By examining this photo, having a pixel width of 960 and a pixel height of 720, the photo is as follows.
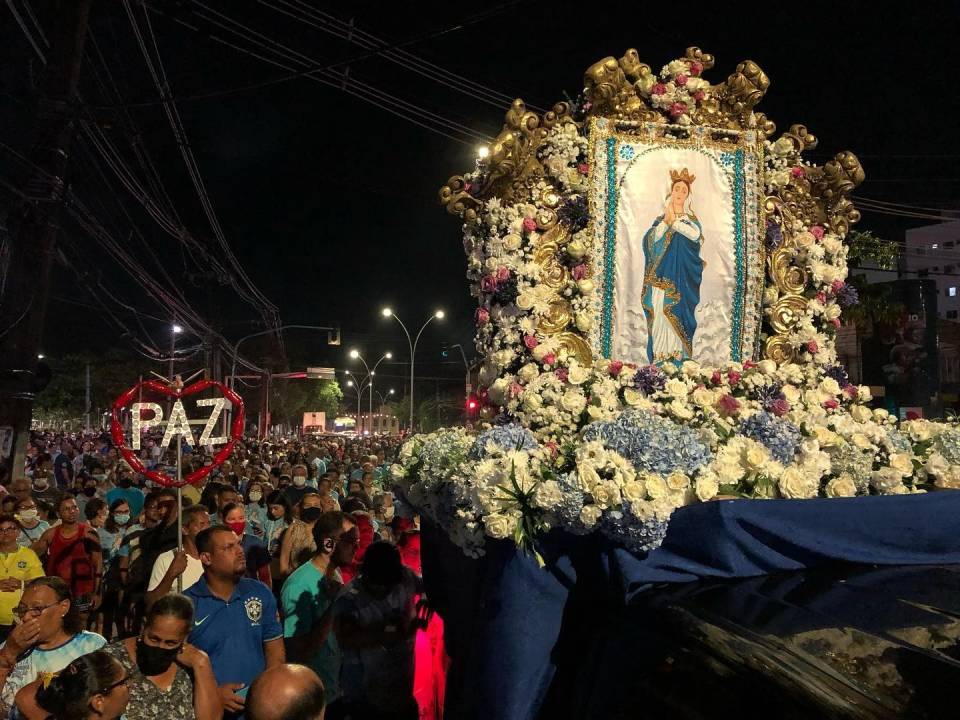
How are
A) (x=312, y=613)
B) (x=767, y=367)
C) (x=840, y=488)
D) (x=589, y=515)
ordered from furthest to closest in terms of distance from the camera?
(x=312, y=613)
(x=767, y=367)
(x=840, y=488)
(x=589, y=515)

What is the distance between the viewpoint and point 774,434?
431 centimetres

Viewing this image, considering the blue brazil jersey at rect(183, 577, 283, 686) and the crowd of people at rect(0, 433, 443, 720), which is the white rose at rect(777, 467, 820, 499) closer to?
the crowd of people at rect(0, 433, 443, 720)

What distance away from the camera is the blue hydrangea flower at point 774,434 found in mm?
4262

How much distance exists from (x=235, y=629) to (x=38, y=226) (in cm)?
1149

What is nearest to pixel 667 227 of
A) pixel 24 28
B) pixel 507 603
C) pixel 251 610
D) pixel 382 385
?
pixel 507 603

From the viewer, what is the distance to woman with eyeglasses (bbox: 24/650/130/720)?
339 cm

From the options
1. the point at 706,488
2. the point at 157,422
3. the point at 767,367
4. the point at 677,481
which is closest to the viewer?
the point at 677,481

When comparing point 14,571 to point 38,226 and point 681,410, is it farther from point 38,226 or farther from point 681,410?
point 38,226

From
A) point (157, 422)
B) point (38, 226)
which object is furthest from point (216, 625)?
point (38, 226)

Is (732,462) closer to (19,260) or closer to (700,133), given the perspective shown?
(700,133)

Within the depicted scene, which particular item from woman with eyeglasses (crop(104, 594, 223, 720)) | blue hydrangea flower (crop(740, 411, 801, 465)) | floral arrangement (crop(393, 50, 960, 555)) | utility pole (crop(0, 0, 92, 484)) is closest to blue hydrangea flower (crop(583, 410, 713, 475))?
floral arrangement (crop(393, 50, 960, 555))

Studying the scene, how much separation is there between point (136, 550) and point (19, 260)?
8542 millimetres

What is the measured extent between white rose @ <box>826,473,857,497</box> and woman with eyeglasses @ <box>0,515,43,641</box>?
602 cm

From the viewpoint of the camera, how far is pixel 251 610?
4848 millimetres
